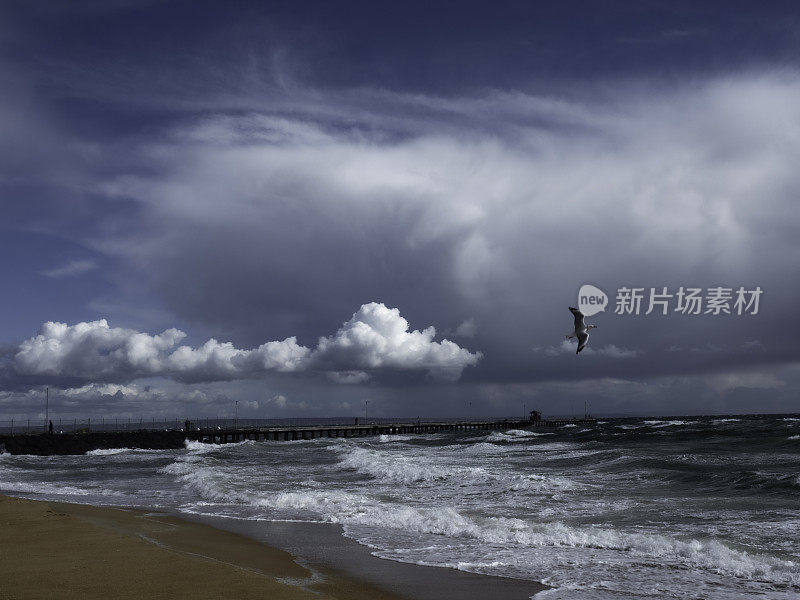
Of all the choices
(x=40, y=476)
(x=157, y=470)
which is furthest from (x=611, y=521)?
(x=40, y=476)

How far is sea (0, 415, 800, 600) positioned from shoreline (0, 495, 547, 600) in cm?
82

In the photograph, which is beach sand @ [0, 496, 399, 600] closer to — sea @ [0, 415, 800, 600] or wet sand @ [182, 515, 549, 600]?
wet sand @ [182, 515, 549, 600]

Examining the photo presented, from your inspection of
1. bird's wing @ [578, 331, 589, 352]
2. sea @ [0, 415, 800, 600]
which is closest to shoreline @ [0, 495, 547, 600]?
sea @ [0, 415, 800, 600]

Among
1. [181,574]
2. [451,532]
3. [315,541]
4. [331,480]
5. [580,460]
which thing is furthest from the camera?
[580,460]

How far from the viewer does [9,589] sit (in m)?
7.95

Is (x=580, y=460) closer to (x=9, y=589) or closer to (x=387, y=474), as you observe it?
(x=387, y=474)

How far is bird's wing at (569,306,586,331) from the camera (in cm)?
2039

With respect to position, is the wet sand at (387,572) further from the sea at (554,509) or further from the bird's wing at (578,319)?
the bird's wing at (578,319)

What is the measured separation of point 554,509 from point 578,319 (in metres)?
6.18

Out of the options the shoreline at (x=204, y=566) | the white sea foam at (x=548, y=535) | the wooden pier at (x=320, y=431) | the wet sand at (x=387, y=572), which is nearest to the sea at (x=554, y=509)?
the white sea foam at (x=548, y=535)

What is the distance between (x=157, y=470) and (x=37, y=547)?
23.9 metres

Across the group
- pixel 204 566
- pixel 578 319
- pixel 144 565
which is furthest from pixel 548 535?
pixel 578 319

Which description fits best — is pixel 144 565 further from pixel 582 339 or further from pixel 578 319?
pixel 578 319

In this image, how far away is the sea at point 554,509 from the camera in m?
10.3
